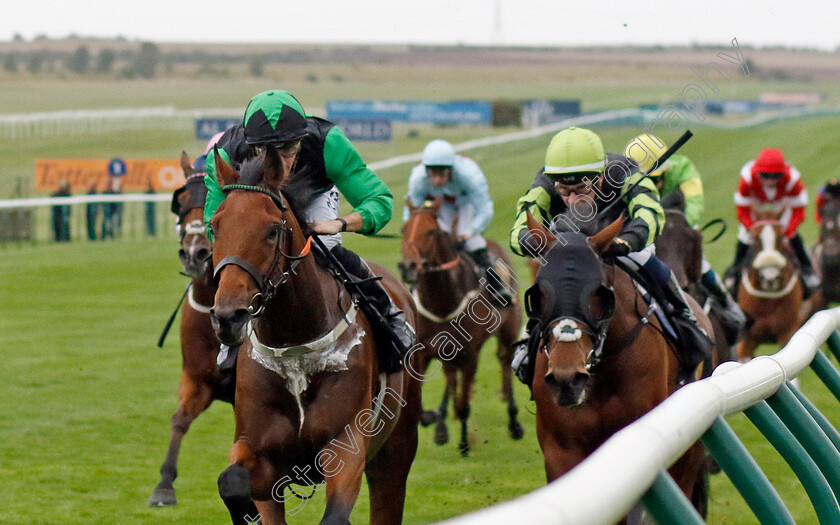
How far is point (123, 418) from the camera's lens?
8.71m

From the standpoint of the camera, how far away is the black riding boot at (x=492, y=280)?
9.06m

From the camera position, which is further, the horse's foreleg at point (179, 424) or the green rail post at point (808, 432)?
the horse's foreleg at point (179, 424)

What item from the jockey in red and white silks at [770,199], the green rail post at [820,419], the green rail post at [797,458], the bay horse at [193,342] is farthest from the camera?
the jockey in red and white silks at [770,199]

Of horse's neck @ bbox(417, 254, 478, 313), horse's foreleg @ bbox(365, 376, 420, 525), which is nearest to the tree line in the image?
horse's neck @ bbox(417, 254, 478, 313)

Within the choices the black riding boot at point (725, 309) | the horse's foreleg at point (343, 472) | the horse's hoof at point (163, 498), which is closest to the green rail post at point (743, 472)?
the horse's foreleg at point (343, 472)

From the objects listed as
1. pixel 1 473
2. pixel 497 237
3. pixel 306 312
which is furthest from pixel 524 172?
pixel 306 312

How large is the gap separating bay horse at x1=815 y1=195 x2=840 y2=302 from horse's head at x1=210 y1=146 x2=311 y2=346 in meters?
9.20

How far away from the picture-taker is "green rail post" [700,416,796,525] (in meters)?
2.40

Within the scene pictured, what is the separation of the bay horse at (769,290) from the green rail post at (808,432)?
7.21 meters

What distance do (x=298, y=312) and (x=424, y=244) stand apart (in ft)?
14.7

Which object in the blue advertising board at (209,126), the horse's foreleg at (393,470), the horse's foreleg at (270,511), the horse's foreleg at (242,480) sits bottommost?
the blue advertising board at (209,126)

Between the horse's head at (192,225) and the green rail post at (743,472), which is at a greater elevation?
the green rail post at (743,472)

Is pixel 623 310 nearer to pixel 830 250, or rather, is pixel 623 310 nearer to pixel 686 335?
pixel 686 335

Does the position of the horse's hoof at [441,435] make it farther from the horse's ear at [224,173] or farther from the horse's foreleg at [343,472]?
the horse's ear at [224,173]
